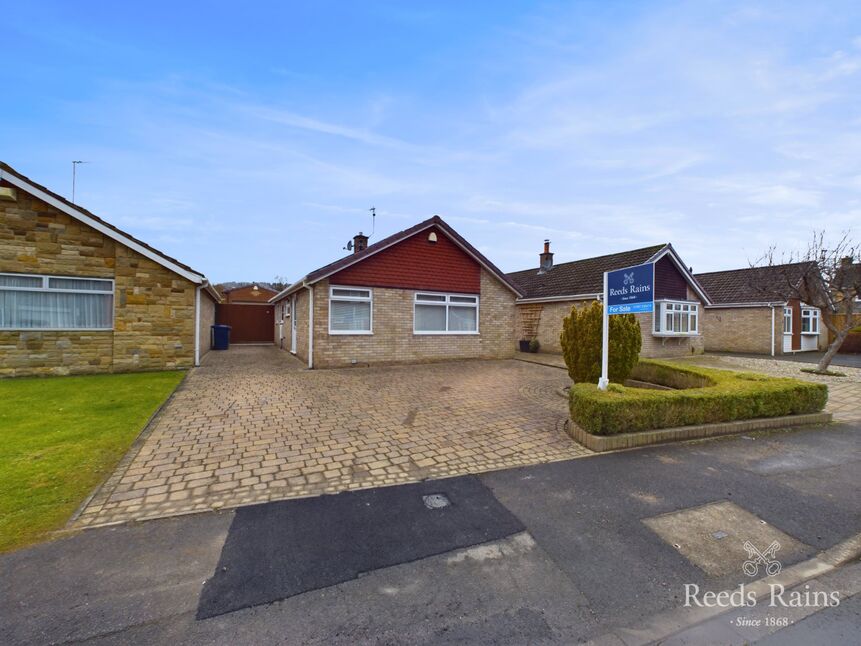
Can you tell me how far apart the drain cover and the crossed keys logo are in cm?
247

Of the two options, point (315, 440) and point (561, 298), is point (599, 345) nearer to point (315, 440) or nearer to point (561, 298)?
point (315, 440)

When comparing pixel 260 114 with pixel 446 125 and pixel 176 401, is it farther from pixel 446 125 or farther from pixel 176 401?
pixel 176 401

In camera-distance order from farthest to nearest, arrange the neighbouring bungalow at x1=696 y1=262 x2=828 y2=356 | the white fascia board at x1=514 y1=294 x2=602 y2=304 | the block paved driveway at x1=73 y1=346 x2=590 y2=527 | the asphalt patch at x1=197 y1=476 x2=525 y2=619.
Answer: the neighbouring bungalow at x1=696 y1=262 x2=828 y2=356, the white fascia board at x1=514 y1=294 x2=602 y2=304, the block paved driveway at x1=73 y1=346 x2=590 y2=527, the asphalt patch at x1=197 y1=476 x2=525 y2=619

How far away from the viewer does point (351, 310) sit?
13.0 meters

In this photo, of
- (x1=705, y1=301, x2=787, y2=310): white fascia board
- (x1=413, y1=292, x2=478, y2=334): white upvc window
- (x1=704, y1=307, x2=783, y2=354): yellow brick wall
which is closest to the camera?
(x1=413, y1=292, x2=478, y2=334): white upvc window

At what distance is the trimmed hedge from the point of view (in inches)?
219

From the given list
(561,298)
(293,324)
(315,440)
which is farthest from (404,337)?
(561,298)

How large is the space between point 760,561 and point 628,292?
4.74 metres

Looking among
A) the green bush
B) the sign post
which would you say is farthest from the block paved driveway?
the sign post

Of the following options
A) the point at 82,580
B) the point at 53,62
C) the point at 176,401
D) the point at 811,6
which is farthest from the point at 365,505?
the point at 53,62

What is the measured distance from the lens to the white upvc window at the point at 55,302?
9.97 m

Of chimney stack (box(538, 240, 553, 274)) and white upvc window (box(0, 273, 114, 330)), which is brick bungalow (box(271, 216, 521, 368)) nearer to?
white upvc window (box(0, 273, 114, 330))

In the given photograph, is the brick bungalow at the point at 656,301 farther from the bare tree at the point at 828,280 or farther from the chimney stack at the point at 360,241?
the chimney stack at the point at 360,241
